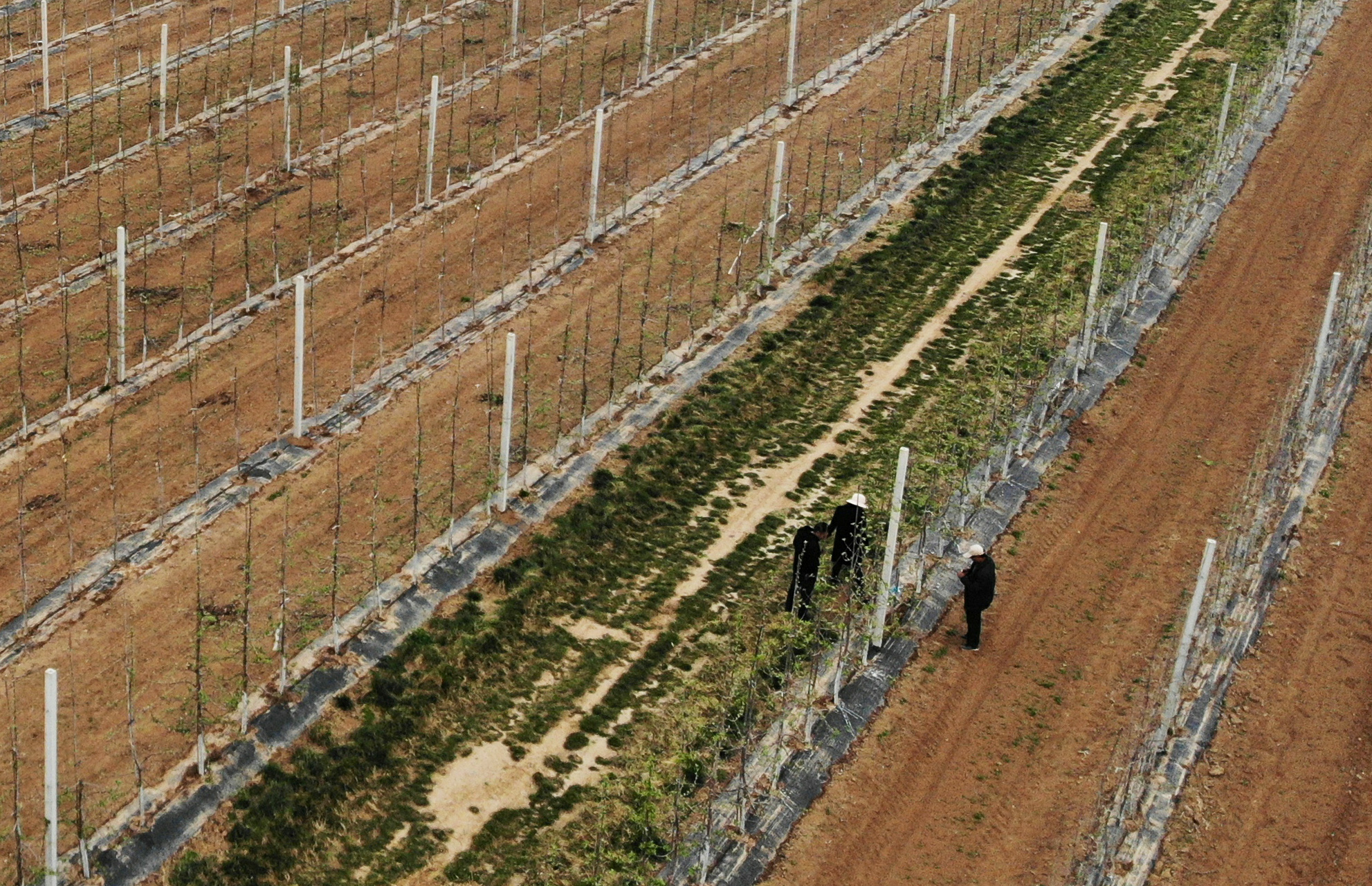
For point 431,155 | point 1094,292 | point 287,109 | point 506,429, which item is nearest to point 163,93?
point 287,109

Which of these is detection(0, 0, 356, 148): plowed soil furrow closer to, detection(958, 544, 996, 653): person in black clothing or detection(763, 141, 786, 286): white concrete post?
detection(763, 141, 786, 286): white concrete post

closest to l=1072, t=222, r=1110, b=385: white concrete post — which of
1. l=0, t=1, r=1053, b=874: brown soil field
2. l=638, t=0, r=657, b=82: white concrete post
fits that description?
l=0, t=1, r=1053, b=874: brown soil field

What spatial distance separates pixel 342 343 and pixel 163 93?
25.3 feet

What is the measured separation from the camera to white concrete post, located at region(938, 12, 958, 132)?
28484mm

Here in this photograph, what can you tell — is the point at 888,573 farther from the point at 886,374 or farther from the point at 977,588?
the point at 886,374

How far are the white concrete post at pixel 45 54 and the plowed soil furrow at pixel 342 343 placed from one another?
23.6ft

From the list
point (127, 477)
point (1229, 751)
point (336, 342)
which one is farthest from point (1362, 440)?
point (127, 477)

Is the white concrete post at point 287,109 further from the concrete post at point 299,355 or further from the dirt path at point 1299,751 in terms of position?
the dirt path at point 1299,751

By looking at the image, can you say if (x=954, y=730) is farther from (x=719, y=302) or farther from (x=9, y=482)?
(x=9, y=482)

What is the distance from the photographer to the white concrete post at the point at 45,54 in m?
27.3

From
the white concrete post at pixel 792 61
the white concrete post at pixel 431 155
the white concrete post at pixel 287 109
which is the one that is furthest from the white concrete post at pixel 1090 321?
the white concrete post at pixel 287 109

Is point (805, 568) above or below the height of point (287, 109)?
below

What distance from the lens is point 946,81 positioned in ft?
95.3

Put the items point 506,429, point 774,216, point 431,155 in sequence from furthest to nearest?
point 431,155 < point 774,216 < point 506,429
